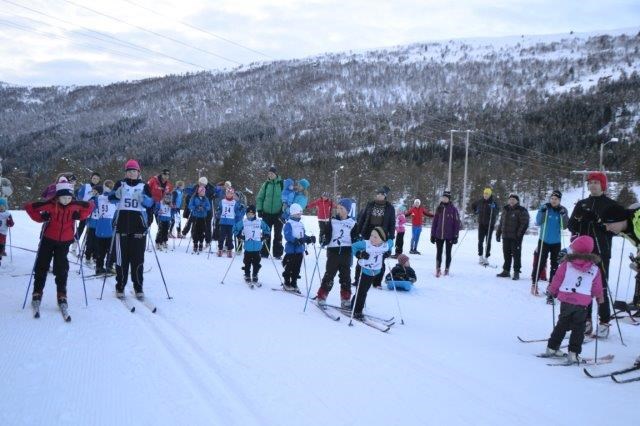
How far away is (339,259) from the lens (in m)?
7.55

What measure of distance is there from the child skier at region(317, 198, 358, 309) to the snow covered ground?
19.6 inches

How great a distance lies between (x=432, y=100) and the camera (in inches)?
7505

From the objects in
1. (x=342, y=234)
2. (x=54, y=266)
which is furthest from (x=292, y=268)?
(x=54, y=266)

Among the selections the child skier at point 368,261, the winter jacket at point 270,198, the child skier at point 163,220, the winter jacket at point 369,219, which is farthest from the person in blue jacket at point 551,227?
the child skier at point 163,220

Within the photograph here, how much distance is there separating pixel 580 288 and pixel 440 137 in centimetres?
13266

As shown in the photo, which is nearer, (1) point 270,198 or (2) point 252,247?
(2) point 252,247

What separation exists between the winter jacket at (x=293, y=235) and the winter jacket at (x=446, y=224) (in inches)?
157

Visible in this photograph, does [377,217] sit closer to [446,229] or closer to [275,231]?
[446,229]

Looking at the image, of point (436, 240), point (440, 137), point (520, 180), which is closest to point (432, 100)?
point (440, 137)

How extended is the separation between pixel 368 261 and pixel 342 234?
2.57 ft

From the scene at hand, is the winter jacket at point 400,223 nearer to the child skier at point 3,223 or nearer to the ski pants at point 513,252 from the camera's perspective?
the ski pants at point 513,252

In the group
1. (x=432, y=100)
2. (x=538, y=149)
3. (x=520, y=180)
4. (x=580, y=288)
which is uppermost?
(x=432, y=100)

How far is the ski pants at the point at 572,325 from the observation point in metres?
5.34

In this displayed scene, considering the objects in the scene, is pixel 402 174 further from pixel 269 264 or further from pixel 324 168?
pixel 269 264
